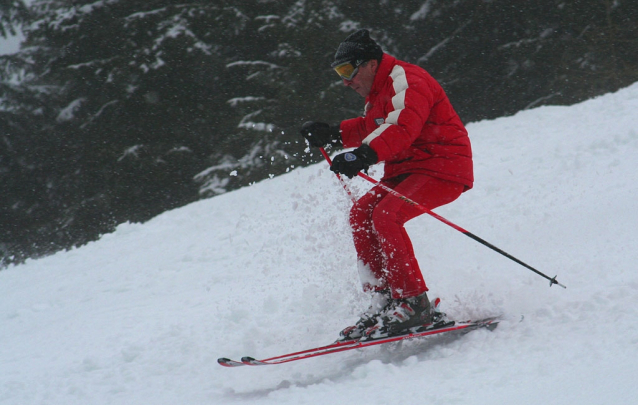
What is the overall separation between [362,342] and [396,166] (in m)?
1.21

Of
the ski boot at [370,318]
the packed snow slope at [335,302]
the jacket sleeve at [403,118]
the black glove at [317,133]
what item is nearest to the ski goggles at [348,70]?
the jacket sleeve at [403,118]

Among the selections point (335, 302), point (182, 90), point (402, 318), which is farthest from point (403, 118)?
point (182, 90)

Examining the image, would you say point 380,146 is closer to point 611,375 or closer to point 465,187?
point 465,187

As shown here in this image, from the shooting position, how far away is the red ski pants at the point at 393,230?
3320mm

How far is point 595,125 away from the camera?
28.7ft

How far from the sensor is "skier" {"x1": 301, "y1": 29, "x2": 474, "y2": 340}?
10.7 feet

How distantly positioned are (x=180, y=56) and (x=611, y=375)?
34.9ft

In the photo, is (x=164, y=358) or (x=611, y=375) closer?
(x=611, y=375)

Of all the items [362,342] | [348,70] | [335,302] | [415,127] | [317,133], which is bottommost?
[362,342]

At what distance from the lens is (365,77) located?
3.61 metres

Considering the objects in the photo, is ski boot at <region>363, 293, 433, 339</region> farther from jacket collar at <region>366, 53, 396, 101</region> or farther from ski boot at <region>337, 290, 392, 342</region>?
jacket collar at <region>366, 53, 396, 101</region>

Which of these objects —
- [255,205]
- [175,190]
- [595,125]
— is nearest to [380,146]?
[255,205]

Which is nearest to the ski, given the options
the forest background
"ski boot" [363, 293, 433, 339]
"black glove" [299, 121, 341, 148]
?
"ski boot" [363, 293, 433, 339]

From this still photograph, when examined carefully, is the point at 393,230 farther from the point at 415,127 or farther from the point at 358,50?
the point at 358,50
